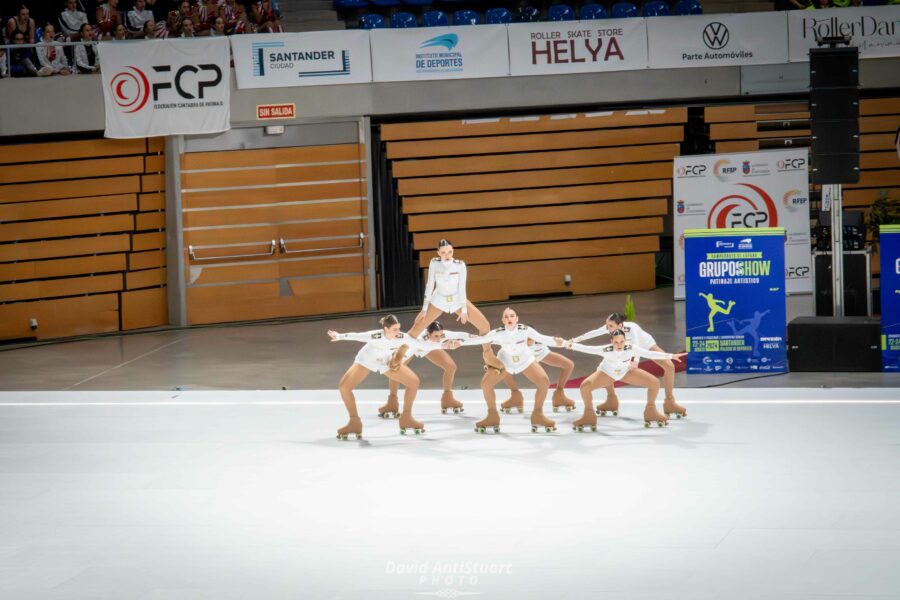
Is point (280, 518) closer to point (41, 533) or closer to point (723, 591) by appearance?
point (41, 533)

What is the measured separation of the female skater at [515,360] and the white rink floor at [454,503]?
0.93ft

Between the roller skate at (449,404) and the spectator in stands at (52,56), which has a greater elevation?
the spectator in stands at (52,56)

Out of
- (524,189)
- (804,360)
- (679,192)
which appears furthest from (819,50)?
(524,189)

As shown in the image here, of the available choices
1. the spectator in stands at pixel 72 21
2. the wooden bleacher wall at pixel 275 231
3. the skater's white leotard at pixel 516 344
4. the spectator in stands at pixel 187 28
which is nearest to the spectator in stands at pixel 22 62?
the spectator in stands at pixel 72 21

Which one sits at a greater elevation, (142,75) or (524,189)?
(142,75)

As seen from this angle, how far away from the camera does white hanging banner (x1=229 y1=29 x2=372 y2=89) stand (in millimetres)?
19656

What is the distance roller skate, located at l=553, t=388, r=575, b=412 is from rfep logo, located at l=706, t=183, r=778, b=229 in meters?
7.92

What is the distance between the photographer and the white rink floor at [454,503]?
26.2 ft

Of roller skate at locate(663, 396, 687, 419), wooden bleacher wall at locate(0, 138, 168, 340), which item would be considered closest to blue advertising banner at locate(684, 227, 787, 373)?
roller skate at locate(663, 396, 687, 419)

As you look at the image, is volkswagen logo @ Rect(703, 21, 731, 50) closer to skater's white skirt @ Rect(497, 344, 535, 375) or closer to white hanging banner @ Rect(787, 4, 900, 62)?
white hanging banner @ Rect(787, 4, 900, 62)

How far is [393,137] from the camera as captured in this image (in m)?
21.1

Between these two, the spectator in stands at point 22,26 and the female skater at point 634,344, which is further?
the spectator in stands at point 22,26

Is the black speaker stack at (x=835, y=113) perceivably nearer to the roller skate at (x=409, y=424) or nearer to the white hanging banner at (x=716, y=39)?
the roller skate at (x=409, y=424)

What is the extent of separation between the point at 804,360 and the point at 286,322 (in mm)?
8828
